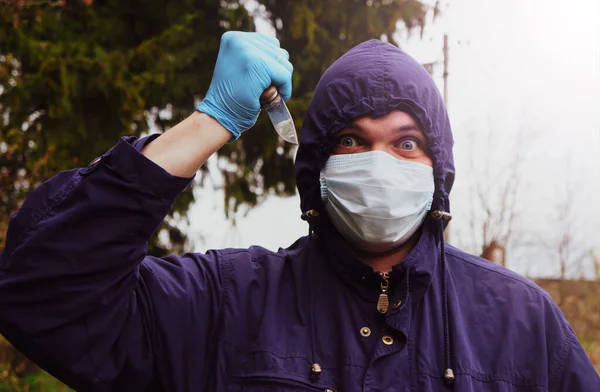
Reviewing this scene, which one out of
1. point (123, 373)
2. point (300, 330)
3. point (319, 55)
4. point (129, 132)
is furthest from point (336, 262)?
point (319, 55)

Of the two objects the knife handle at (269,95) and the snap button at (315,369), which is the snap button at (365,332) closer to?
the snap button at (315,369)

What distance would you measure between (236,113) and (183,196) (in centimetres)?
465

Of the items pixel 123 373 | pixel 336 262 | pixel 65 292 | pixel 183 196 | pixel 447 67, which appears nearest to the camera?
pixel 65 292

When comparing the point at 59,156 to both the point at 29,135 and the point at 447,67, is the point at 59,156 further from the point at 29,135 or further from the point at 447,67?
the point at 447,67

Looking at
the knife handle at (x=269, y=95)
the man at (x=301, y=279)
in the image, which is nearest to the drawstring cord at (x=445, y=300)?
the man at (x=301, y=279)

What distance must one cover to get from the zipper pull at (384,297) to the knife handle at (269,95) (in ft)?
2.28

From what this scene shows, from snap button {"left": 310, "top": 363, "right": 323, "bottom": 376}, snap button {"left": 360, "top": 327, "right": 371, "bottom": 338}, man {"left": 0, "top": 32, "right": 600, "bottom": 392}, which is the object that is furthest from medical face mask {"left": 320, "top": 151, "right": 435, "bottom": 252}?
snap button {"left": 310, "top": 363, "right": 323, "bottom": 376}

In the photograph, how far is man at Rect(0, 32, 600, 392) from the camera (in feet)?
6.53

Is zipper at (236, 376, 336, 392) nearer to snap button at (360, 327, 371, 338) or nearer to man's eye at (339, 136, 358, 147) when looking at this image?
snap button at (360, 327, 371, 338)

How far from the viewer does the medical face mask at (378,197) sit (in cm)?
235

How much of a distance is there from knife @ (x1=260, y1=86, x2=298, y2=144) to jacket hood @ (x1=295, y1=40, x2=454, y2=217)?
17 cm

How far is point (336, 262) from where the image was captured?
2406 mm

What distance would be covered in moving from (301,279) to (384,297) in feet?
0.97

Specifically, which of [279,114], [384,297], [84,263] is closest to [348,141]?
[279,114]
